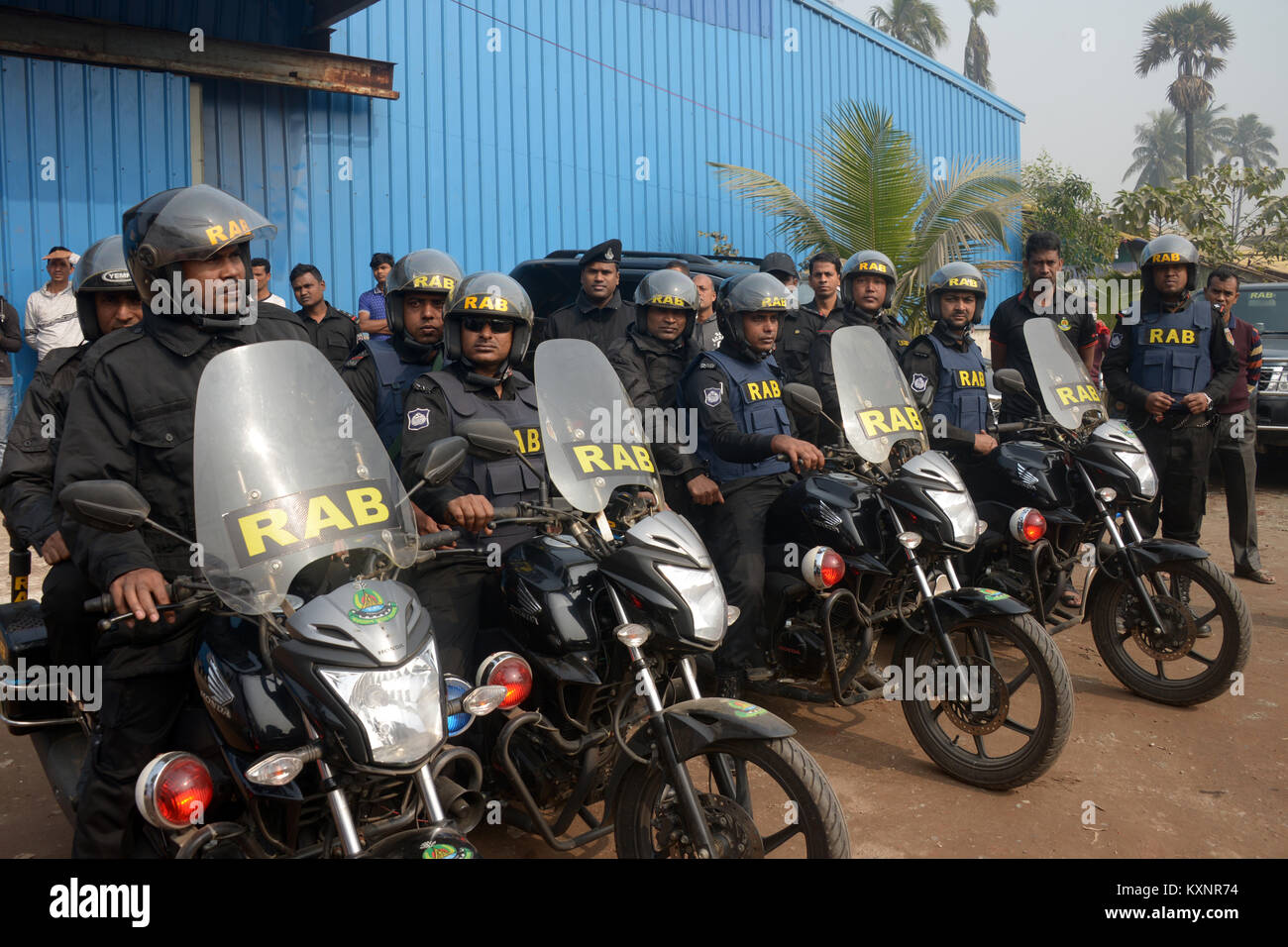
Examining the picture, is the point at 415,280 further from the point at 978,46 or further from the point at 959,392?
the point at 978,46

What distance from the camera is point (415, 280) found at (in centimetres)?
483

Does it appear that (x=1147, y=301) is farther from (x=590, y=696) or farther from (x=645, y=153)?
(x=645, y=153)

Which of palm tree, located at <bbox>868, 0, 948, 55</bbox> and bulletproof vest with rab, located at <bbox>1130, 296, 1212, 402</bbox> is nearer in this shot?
bulletproof vest with rab, located at <bbox>1130, 296, 1212, 402</bbox>

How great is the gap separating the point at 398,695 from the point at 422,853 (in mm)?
320

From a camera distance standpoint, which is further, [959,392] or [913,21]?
[913,21]

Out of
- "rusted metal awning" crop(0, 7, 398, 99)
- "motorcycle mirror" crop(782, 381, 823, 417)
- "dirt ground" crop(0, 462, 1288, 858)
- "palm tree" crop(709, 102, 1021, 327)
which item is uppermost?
"rusted metal awning" crop(0, 7, 398, 99)

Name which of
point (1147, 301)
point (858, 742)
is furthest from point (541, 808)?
point (1147, 301)

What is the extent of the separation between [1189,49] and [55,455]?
59.7 meters

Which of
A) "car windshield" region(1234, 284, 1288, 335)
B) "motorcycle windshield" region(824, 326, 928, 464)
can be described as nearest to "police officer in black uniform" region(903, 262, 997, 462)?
"motorcycle windshield" region(824, 326, 928, 464)

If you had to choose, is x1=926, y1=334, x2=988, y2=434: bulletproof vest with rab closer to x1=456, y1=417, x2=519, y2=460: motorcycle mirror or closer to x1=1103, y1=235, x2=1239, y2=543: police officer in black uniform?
x1=1103, y1=235, x2=1239, y2=543: police officer in black uniform

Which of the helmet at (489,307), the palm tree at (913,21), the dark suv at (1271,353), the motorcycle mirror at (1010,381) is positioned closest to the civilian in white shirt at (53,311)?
the helmet at (489,307)

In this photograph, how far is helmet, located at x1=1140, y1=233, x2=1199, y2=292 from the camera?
5.96 meters

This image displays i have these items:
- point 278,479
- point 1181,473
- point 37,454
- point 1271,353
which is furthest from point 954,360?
point 1271,353

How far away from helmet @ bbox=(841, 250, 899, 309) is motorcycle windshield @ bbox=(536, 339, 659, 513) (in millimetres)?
3254
